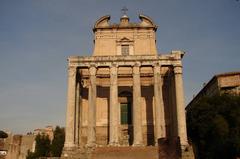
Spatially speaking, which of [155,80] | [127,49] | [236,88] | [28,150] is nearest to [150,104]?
[155,80]

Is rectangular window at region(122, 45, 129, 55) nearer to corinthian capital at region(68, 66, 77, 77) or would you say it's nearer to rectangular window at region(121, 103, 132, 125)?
rectangular window at region(121, 103, 132, 125)

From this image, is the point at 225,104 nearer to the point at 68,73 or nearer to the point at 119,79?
the point at 119,79

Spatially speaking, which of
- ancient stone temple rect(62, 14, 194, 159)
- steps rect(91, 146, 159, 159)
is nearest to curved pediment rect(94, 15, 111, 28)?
ancient stone temple rect(62, 14, 194, 159)

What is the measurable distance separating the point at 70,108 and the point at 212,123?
14.6 m

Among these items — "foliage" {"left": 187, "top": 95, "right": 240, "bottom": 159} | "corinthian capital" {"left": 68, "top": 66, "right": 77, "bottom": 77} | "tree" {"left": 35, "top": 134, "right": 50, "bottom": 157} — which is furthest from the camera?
"tree" {"left": 35, "top": 134, "right": 50, "bottom": 157}

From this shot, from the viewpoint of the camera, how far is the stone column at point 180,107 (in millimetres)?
31102

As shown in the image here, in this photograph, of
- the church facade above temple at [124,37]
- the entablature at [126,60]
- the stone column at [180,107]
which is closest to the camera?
the stone column at [180,107]

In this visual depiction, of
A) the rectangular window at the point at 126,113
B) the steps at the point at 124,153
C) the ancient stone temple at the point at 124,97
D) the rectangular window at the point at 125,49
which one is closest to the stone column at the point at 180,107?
the ancient stone temple at the point at 124,97

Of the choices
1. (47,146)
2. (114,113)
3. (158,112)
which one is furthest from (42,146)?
(158,112)

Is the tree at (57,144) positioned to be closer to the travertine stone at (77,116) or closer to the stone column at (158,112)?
the travertine stone at (77,116)

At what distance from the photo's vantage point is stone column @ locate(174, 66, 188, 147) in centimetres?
3110

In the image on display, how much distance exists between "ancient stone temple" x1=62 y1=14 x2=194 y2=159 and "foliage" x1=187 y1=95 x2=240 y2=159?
2.56 metres

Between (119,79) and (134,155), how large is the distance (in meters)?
12.0

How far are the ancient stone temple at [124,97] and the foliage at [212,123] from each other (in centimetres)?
256
